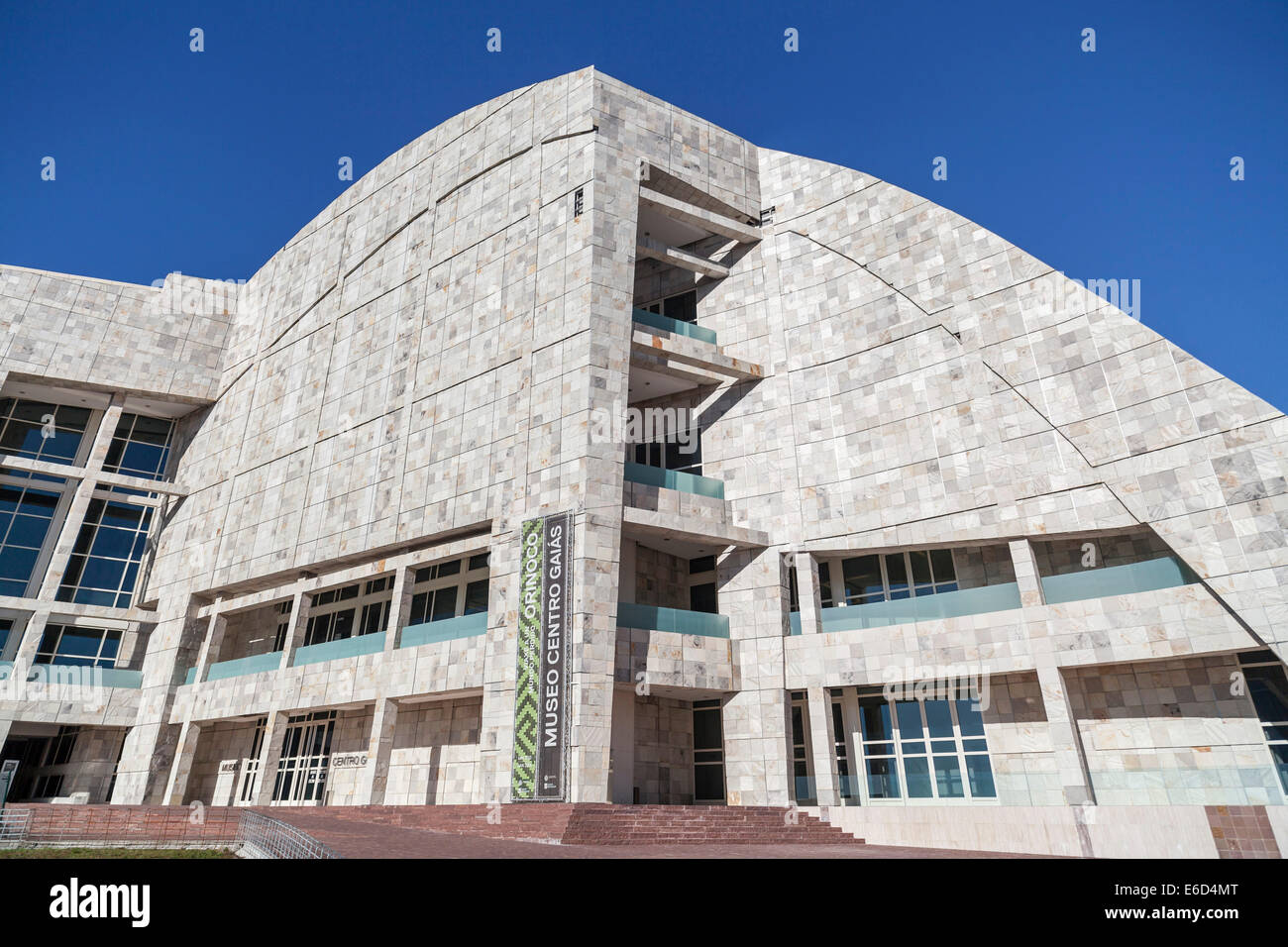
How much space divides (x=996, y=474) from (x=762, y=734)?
11.1m

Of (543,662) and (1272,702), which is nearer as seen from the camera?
(1272,702)

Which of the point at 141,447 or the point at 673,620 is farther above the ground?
the point at 141,447

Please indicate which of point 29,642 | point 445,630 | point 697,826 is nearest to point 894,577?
point 697,826

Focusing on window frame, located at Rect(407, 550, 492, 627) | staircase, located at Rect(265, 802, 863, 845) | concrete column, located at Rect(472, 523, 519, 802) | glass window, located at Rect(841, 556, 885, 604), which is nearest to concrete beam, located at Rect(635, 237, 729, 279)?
concrete column, located at Rect(472, 523, 519, 802)

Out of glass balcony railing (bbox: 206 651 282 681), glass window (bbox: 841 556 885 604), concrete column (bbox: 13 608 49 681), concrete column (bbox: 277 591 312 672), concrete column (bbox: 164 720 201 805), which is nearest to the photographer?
glass window (bbox: 841 556 885 604)

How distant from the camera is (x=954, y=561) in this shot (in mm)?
25734

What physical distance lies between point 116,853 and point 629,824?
11196mm

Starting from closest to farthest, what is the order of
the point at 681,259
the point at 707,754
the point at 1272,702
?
the point at 1272,702 < the point at 707,754 < the point at 681,259

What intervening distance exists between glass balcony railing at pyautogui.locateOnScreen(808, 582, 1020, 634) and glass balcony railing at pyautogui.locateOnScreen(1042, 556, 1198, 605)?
1.10 m

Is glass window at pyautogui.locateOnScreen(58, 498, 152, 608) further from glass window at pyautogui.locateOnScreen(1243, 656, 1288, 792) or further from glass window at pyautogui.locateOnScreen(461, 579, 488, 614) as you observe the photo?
glass window at pyautogui.locateOnScreen(1243, 656, 1288, 792)

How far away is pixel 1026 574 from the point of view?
2320cm

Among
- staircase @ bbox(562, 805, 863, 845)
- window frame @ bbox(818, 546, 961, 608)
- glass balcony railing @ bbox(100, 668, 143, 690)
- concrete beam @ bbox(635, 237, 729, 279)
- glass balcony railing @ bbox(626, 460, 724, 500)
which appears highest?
concrete beam @ bbox(635, 237, 729, 279)

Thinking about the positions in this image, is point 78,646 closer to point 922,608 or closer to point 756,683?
point 756,683

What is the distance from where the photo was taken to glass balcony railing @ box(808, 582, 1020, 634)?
76.8 feet
